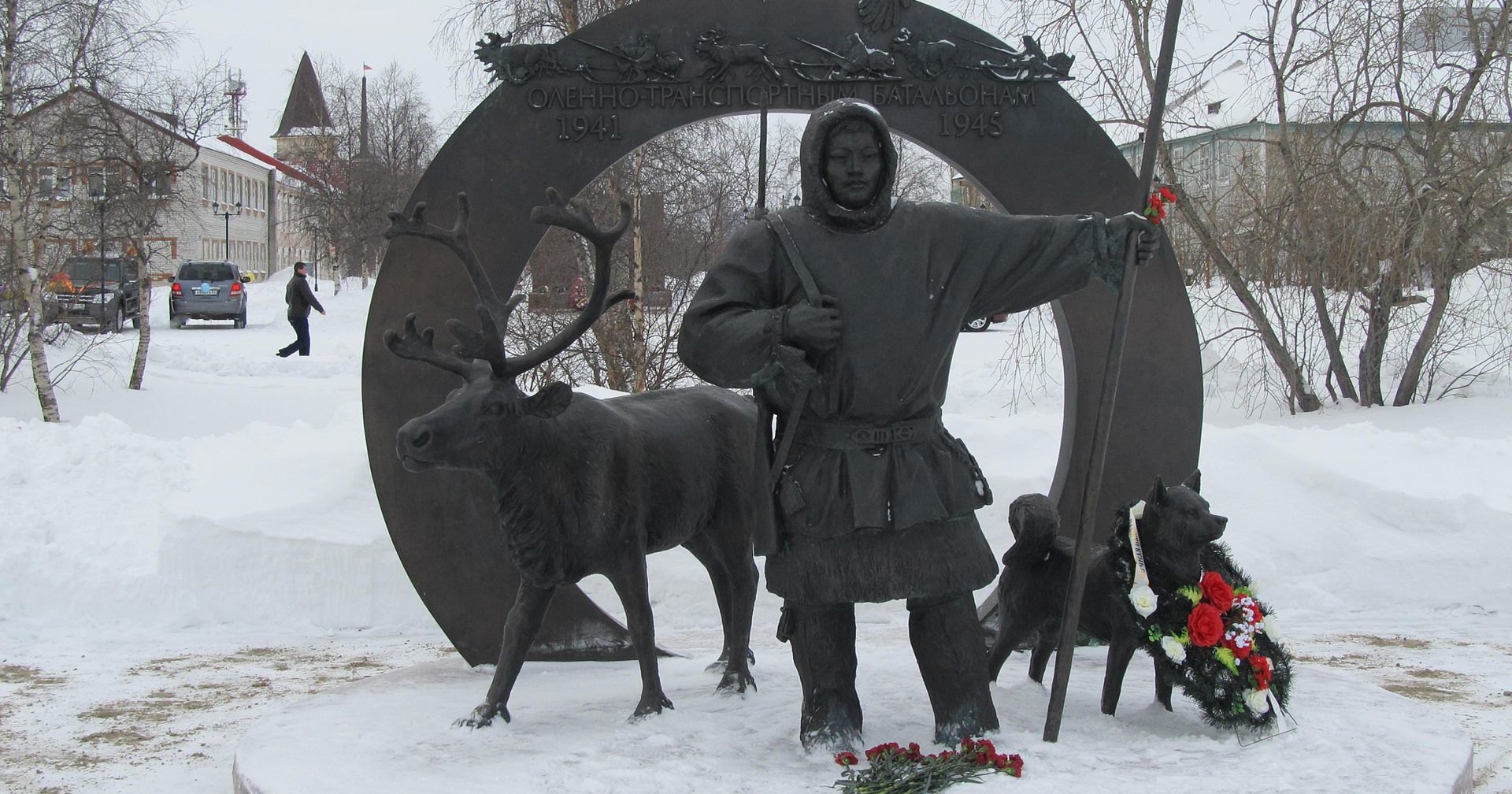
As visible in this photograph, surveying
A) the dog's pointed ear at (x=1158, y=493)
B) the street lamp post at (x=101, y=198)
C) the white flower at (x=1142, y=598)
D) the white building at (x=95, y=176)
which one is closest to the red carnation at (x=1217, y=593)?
the white flower at (x=1142, y=598)

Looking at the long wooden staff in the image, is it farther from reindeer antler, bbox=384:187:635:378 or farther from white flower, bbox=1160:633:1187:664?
reindeer antler, bbox=384:187:635:378

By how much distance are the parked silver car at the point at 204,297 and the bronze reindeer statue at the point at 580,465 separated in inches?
839

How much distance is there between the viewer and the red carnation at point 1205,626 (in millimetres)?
4273

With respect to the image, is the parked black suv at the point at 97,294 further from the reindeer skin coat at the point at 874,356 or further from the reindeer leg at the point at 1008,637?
the reindeer skin coat at the point at 874,356

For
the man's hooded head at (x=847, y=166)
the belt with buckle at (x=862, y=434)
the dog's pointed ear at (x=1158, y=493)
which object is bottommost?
the dog's pointed ear at (x=1158, y=493)

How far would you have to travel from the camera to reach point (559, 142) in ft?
18.4

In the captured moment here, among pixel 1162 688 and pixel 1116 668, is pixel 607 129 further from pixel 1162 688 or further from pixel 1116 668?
pixel 1162 688

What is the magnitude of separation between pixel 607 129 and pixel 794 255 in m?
1.93

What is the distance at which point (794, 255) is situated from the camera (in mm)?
3963

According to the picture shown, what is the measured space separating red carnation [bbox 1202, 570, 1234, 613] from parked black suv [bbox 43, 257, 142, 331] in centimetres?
1640

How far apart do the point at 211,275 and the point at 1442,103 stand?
68.2 ft

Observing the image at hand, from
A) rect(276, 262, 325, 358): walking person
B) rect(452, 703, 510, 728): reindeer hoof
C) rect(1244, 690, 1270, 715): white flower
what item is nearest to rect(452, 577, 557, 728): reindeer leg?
rect(452, 703, 510, 728): reindeer hoof

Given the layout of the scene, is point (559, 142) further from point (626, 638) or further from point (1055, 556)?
point (1055, 556)

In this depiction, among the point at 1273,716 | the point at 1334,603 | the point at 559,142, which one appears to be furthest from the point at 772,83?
the point at 1334,603
